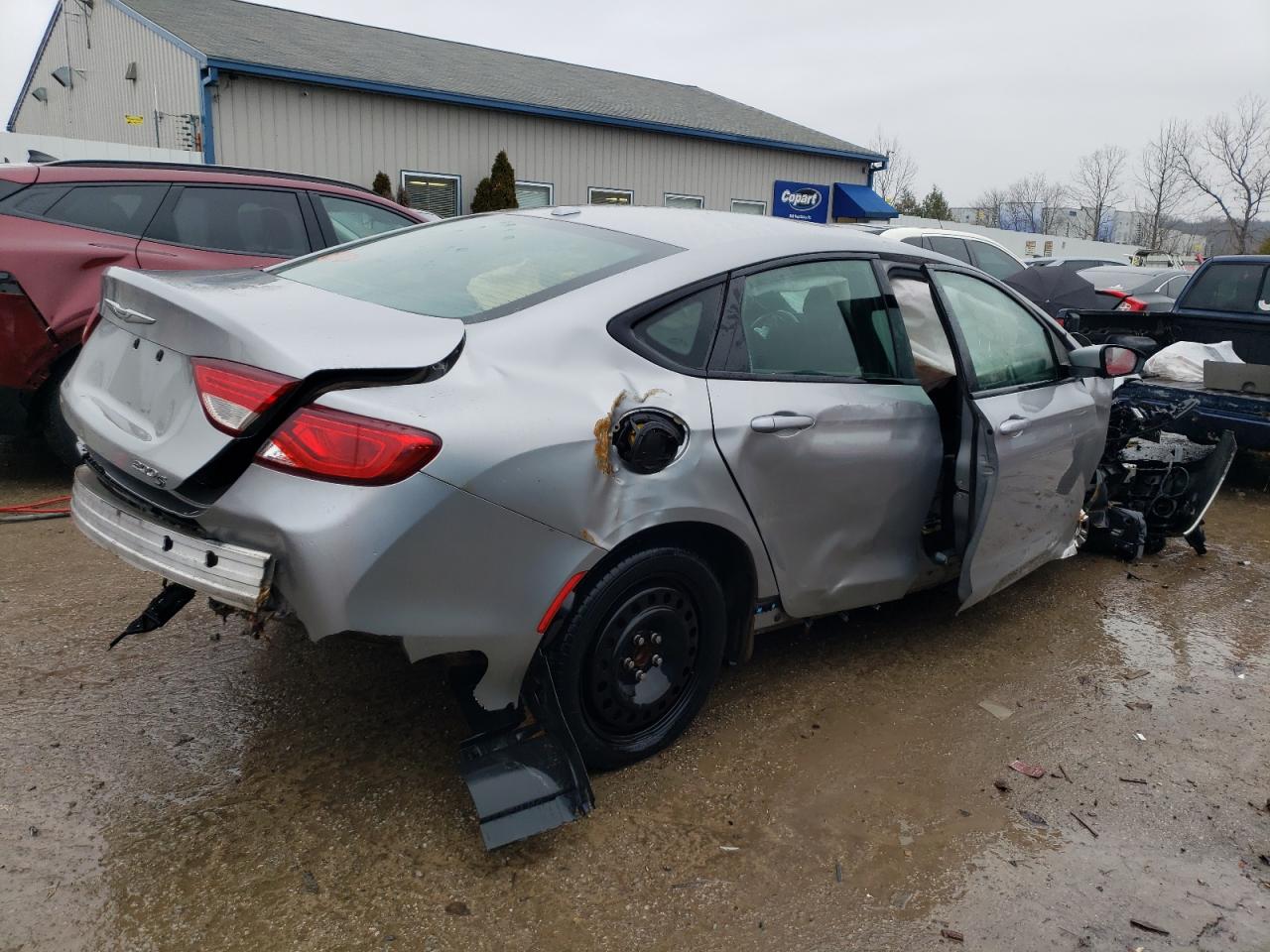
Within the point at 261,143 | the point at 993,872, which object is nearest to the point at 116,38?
the point at 261,143

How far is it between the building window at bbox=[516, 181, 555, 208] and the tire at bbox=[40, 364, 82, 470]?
40.3 ft

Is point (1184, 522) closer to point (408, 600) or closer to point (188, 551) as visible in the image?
point (408, 600)

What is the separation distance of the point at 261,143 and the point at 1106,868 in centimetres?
1406

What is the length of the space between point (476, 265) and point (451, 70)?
52.4ft

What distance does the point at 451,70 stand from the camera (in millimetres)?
17281

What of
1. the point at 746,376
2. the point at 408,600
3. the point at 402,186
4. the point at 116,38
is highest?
the point at 116,38

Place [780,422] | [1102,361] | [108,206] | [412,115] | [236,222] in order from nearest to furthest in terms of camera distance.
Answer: [780,422] → [1102,361] → [108,206] → [236,222] → [412,115]

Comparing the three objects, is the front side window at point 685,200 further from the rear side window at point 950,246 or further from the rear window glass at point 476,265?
the rear window glass at point 476,265

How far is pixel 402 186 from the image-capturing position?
15438 mm

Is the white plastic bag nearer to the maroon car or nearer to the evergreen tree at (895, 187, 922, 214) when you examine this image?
the maroon car

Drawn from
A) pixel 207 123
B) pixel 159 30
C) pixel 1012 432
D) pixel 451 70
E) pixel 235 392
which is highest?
pixel 451 70

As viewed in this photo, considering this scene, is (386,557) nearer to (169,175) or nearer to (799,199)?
(169,175)

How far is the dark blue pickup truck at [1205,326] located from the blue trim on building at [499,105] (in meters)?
11.0

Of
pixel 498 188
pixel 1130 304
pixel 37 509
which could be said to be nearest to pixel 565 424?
pixel 37 509
